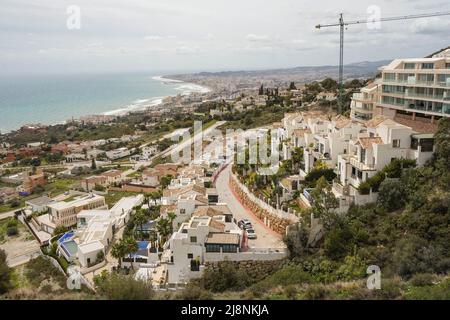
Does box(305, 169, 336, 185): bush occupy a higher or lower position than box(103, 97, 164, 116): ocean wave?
higher

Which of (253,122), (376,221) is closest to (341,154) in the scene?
(376,221)

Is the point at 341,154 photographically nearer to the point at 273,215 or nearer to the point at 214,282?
the point at 273,215

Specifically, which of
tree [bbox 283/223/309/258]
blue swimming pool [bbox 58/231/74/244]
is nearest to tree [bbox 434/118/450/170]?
tree [bbox 283/223/309/258]

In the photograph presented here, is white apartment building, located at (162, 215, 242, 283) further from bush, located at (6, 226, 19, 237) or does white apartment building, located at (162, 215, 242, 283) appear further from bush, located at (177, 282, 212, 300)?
bush, located at (6, 226, 19, 237)

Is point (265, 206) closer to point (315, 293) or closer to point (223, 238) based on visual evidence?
point (223, 238)
